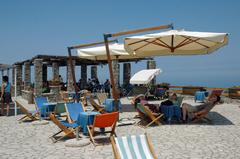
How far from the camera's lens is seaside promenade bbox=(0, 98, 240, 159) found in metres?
5.38

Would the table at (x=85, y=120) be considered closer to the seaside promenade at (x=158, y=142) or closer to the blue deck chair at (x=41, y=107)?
the seaside promenade at (x=158, y=142)

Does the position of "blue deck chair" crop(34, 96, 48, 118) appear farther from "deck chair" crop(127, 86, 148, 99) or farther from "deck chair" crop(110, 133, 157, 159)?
"deck chair" crop(127, 86, 148, 99)

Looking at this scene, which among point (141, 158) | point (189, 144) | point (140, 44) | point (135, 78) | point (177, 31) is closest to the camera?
point (141, 158)

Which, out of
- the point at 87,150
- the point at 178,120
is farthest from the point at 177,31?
the point at 87,150

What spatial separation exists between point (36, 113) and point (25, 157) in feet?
14.3

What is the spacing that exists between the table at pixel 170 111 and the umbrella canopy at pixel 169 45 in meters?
2.16

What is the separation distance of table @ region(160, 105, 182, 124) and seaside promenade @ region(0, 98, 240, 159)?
1.10 feet

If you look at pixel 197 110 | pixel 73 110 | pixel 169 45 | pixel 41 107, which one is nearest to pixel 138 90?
pixel 169 45

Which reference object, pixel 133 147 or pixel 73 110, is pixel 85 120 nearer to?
pixel 73 110

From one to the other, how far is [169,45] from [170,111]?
9.32 ft

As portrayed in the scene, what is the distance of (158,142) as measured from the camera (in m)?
6.36

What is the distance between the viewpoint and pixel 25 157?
523 centimetres

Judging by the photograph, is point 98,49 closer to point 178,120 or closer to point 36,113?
point 36,113

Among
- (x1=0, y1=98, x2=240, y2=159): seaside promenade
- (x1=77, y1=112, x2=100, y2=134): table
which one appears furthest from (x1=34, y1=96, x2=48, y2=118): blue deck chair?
(x1=77, y1=112, x2=100, y2=134): table
